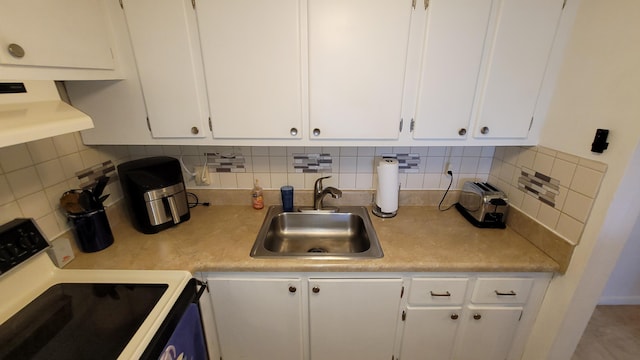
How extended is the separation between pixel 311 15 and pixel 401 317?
4.73 ft

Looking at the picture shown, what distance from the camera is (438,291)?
1237 mm

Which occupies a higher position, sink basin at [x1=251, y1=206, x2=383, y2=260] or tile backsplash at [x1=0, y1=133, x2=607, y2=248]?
tile backsplash at [x1=0, y1=133, x2=607, y2=248]

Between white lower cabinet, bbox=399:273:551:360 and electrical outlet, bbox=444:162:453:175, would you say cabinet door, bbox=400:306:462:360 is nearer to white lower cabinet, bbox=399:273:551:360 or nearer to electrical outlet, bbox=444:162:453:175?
white lower cabinet, bbox=399:273:551:360

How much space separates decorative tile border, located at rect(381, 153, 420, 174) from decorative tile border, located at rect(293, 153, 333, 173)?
0.34 metres

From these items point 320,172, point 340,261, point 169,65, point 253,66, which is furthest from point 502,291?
Result: point 169,65

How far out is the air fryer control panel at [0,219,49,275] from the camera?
901 mm

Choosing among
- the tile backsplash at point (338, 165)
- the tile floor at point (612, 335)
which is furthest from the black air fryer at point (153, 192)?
the tile floor at point (612, 335)

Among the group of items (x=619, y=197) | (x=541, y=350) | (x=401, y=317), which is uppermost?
(x=619, y=197)

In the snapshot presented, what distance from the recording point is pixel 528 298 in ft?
4.10

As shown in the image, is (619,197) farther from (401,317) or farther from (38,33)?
(38,33)

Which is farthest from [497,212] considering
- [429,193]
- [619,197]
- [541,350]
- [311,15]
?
[311,15]

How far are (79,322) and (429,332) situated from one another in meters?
1.44

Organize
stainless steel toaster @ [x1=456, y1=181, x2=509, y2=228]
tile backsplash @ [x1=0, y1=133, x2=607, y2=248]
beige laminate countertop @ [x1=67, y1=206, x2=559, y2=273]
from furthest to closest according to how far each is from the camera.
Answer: stainless steel toaster @ [x1=456, y1=181, x2=509, y2=228]
beige laminate countertop @ [x1=67, y1=206, x2=559, y2=273]
tile backsplash @ [x1=0, y1=133, x2=607, y2=248]

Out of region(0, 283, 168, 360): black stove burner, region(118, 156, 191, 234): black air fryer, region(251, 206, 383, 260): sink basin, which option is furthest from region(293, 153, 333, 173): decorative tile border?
region(0, 283, 168, 360): black stove burner
